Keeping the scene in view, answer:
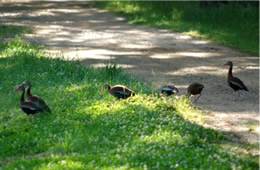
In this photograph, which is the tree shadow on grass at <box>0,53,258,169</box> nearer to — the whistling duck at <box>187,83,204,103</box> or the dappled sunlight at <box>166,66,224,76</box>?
the whistling duck at <box>187,83,204,103</box>

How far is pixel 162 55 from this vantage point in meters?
17.3

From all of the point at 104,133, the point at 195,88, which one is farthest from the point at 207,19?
the point at 104,133

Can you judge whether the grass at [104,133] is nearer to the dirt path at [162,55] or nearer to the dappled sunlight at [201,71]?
the dirt path at [162,55]

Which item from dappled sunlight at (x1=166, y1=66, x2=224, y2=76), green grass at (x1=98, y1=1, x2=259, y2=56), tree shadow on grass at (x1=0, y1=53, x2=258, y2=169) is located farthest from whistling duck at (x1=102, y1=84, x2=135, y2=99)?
green grass at (x1=98, y1=1, x2=259, y2=56)

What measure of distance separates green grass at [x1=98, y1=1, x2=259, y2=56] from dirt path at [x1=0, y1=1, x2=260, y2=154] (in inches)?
25.8

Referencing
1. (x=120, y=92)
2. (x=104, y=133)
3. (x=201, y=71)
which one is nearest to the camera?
(x=104, y=133)

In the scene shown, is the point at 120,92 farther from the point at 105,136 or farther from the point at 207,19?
the point at 207,19

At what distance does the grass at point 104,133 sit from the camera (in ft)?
23.8

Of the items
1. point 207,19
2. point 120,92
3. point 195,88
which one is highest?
point 120,92

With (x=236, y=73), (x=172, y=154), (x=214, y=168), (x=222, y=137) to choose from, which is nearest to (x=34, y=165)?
(x=172, y=154)

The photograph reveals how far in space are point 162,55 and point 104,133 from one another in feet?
29.8

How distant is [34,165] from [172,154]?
69.8 inches

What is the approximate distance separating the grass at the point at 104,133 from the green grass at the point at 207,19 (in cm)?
830

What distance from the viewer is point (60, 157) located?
24.3ft
